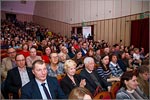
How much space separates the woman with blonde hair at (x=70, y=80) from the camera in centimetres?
290

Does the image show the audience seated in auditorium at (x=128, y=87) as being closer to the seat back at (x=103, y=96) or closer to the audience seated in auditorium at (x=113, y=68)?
the seat back at (x=103, y=96)

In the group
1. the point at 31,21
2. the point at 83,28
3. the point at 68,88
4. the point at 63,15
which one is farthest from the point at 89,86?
the point at 31,21

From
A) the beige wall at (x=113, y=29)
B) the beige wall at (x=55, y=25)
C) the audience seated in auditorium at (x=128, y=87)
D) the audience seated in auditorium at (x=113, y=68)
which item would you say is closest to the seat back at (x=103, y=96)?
the audience seated in auditorium at (x=128, y=87)

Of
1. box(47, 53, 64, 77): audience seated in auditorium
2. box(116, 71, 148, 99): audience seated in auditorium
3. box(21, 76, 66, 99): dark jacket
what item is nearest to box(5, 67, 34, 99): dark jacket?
box(47, 53, 64, 77): audience seated in auditorium

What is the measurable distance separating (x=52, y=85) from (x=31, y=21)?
20156 mm

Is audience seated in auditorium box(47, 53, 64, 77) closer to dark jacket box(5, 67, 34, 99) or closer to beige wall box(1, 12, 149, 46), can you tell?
dark jacket box(5, 67, 34, 99)

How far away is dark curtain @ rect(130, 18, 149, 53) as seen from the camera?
965 centimetres

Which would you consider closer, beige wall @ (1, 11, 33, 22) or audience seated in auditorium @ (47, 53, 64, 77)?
audience seated in auditorium @ (47, 53, 64, 77)

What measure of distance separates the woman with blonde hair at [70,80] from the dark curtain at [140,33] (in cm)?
710

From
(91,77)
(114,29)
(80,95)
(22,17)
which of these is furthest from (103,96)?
(22,17)

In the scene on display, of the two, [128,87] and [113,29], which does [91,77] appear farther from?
[113,29]

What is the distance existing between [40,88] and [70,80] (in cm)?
72

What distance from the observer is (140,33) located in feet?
33.3

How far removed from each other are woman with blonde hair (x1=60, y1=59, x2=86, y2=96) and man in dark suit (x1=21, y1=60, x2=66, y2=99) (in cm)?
41
